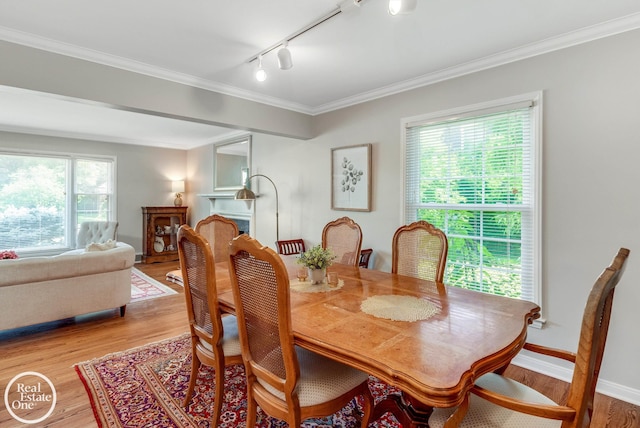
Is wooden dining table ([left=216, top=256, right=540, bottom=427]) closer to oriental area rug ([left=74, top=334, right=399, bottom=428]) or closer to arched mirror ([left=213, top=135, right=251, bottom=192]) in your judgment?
oriental area rug ([left=74, top=334, right=399, bottom=428])

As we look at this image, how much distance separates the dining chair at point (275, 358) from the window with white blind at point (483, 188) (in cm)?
177

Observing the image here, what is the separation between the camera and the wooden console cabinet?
6609 mm

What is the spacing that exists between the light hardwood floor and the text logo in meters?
0.03

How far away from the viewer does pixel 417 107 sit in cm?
320

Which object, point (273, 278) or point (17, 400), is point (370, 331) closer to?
point (273, 278)

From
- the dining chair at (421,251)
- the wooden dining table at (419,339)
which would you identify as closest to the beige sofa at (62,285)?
the wooden dining table at (419,339)

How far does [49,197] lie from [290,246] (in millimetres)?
4769

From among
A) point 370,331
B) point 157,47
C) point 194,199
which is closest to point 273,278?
point 370,331

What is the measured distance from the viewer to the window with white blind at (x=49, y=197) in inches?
215

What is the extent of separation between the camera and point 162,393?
220 cm

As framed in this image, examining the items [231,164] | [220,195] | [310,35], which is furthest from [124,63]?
[220,195]

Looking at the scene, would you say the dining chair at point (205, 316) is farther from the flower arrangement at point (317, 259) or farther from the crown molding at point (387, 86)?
the crown molding at point (387, 86)

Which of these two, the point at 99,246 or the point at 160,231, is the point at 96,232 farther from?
the point at 99,246

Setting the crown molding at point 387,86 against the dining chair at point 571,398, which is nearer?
the dining chair at point 571,398
